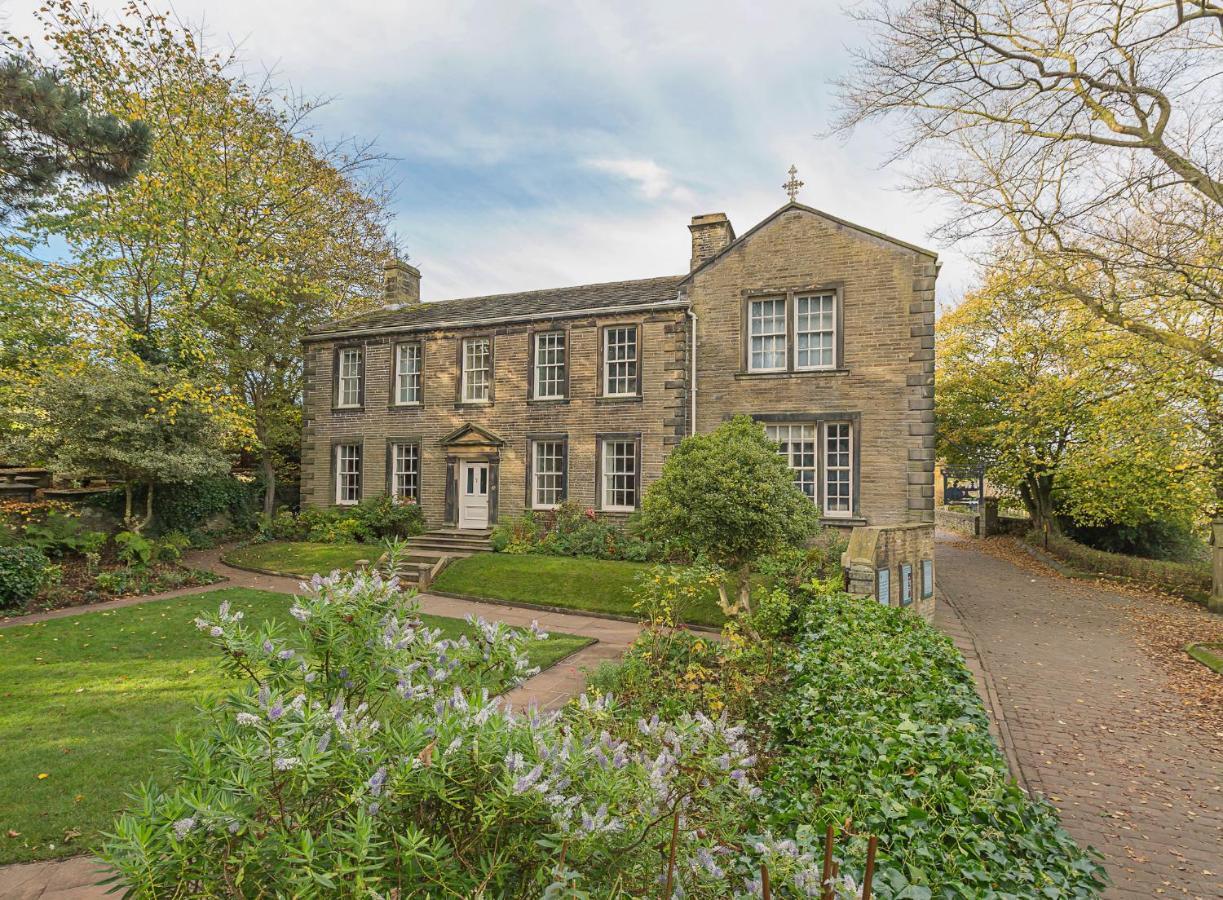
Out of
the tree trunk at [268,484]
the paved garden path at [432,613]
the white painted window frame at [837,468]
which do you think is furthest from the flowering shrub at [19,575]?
the white painted window frame at [837,468]

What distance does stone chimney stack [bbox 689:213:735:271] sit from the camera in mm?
18281

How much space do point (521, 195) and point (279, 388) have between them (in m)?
14.3

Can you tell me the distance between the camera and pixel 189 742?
6.48 ft

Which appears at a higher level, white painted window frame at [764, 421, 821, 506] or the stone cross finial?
the stone cross finial

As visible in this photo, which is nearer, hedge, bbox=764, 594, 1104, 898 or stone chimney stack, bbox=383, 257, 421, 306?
hedge, bbox=764, 594, 1104, 898

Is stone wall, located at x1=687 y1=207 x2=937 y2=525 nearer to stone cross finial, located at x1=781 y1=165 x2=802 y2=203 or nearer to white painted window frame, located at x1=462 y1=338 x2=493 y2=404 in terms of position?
stone cross finial, located at x1=781 y1=165 x2=802 y2=203

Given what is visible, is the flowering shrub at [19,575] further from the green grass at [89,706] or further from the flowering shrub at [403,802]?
the flowering shrub at [403,802]

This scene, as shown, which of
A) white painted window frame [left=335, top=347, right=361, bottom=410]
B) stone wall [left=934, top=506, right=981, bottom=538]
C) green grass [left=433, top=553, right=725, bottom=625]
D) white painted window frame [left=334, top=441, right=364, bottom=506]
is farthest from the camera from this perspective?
stone wall [left=934, top=506, right=981, bottom=538]

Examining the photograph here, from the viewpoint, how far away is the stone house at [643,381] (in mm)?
15266

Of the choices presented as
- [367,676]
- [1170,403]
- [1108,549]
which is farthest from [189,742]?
[1108,549]

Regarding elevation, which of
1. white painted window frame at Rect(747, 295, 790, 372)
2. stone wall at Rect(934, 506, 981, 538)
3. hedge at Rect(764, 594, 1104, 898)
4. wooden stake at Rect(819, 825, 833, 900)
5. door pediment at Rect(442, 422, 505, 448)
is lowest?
stone wall at Rect(934, 506, 981, 538)

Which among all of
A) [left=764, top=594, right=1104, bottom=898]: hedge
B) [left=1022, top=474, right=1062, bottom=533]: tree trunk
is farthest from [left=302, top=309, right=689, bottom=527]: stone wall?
[left=1022, top=474, right=1062, bottom=533]: tree trunk

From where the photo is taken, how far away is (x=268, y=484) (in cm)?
2273

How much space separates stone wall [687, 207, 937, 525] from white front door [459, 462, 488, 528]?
7.41 metres
